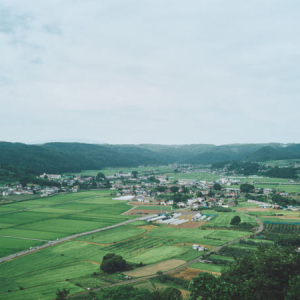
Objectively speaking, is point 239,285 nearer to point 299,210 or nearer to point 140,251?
point 140,251

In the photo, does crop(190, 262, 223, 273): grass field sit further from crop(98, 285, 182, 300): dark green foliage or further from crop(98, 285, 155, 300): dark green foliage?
crop(98, 285, 155, 300): dark green foliage

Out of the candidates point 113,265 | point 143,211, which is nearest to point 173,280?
point 113,265

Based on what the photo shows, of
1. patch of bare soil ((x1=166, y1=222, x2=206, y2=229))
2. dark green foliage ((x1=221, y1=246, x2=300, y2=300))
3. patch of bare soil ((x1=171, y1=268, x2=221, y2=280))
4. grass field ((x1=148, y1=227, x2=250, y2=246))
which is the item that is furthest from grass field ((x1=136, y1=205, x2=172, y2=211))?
dark green foliage ((x1=221, y1=246, x2=300, y2=300))

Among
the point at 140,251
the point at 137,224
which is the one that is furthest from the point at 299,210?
the point at 140,251

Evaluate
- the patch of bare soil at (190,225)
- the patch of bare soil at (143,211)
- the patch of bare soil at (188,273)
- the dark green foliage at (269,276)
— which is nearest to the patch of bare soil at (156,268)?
the patch of bare soil at (188,273)

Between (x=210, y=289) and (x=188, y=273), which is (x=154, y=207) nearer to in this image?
(x=188, y=273)
